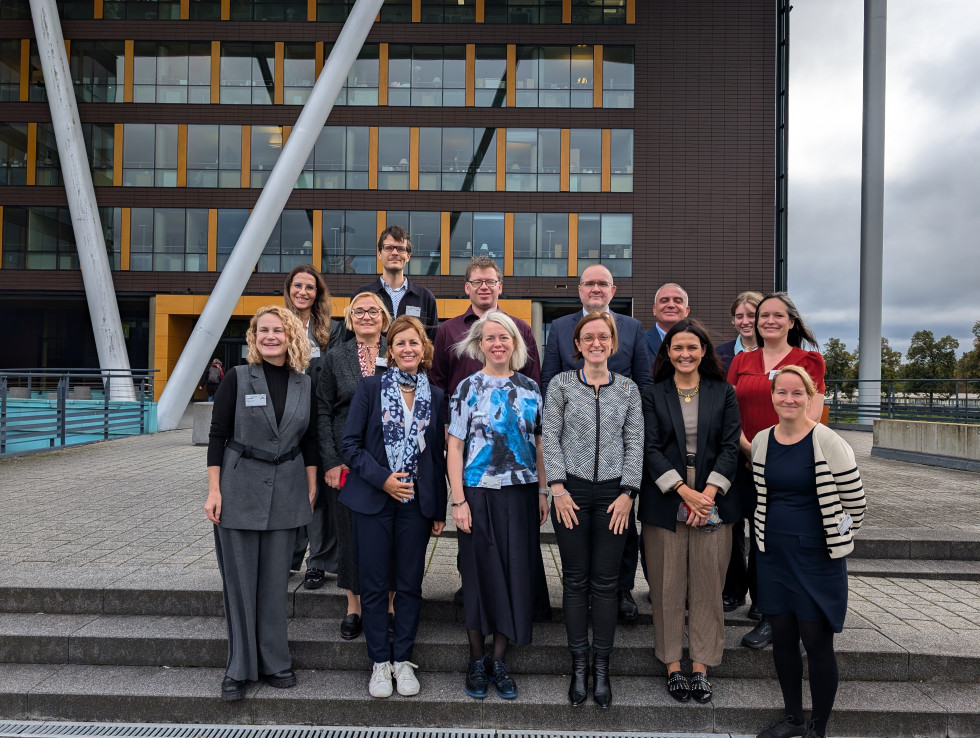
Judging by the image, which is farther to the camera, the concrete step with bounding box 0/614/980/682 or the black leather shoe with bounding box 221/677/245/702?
the concrete step with bounding box 0/614/980/682

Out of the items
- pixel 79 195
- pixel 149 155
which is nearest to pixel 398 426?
pixel 79 195

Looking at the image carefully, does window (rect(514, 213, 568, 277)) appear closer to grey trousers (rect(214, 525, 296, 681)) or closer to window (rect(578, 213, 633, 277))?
window (rect(578, 213, 633, 277))

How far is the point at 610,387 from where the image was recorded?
3.44 meters

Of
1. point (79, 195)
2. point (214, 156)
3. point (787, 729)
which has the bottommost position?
point (787, 729)

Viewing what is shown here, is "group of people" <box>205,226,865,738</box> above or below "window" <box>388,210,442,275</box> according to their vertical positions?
below

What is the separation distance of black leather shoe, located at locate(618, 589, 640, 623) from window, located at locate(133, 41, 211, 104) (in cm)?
2632

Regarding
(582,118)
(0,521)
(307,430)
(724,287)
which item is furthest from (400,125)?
(307,430)

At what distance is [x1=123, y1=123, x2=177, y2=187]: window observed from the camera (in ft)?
80.9

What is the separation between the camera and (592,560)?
11.0ft

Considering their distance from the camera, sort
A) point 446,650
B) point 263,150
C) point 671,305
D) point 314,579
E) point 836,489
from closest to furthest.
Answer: point 836,489
point 446,650
point 314,579
point 671,305
point 263,150

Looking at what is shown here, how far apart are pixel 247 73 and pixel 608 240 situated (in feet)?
49.7

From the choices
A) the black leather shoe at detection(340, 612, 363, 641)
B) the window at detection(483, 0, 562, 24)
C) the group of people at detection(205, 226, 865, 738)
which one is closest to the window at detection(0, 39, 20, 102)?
the window at detection(483, 0, 562, 24)

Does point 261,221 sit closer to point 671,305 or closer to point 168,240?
point 168,240

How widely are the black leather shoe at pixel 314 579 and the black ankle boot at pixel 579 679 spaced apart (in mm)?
1786
